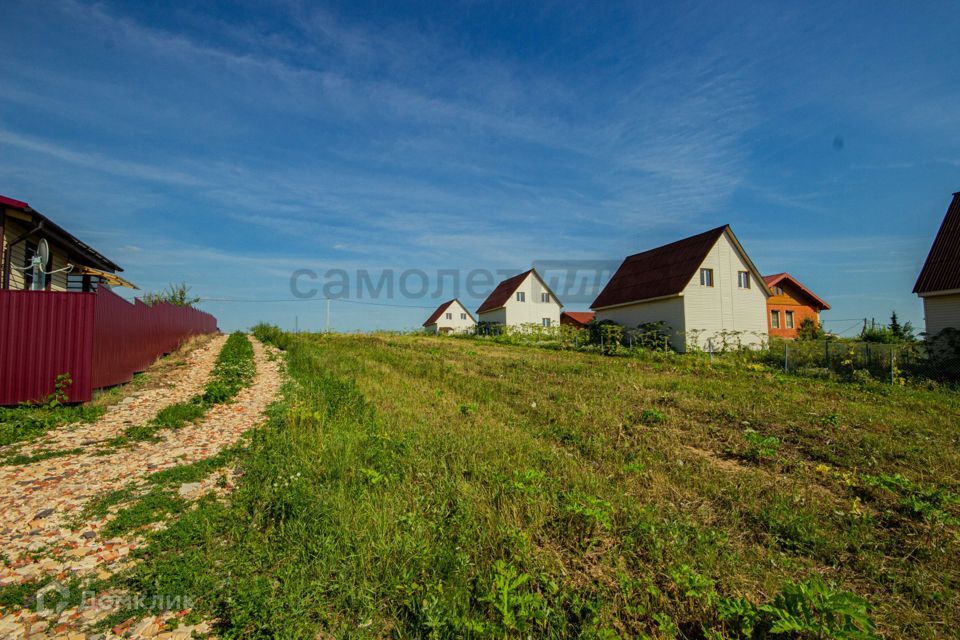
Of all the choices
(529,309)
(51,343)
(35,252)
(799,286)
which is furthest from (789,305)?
(35,252)

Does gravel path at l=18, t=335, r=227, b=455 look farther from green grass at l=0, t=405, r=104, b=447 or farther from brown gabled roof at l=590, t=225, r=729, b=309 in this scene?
brown gabled roof at l=590, t=225, r=729, b=309

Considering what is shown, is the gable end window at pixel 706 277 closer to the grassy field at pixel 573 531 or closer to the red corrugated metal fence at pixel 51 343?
the grassy field at pixel 573 531

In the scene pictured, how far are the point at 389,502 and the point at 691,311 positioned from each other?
75.6 ft

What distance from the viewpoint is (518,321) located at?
41.2 metres

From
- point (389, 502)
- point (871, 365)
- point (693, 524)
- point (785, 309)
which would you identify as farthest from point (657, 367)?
point (785, 309)

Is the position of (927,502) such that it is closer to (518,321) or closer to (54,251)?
(54,251)

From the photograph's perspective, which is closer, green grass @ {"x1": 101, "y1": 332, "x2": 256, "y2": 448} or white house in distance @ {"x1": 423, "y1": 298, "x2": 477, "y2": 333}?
green grass @ {"x1": 101, "y1": 332, "x2": 256, "y2": 448}

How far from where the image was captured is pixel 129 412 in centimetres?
884

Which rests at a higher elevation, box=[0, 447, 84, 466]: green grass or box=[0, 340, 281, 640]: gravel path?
box=[0, 447, 84, 466]: green grass

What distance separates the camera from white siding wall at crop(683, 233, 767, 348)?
24.0 metres

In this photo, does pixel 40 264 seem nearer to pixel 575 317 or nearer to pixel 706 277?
pixel 706 277

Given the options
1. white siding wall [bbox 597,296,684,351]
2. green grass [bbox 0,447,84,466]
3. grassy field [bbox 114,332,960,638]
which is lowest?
grassy field [bbox 114,332,960,638]

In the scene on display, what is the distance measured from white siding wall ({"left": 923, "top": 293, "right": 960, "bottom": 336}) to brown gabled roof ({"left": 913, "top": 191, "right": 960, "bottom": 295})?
510 millimetres

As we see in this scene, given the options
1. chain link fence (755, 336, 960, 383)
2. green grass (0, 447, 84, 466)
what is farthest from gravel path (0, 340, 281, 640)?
chain link fence (755, 336, 960, 383)
